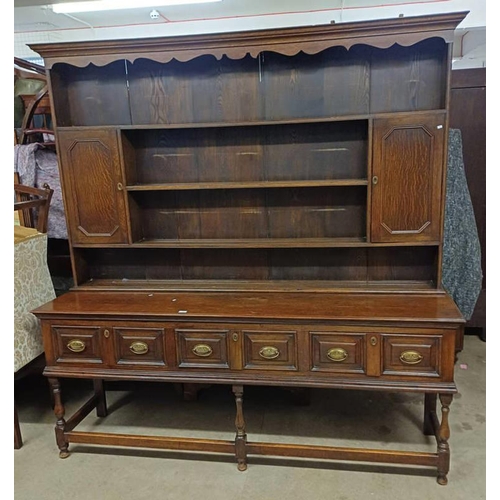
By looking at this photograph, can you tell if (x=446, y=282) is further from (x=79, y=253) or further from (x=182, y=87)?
(x=79, y=253)

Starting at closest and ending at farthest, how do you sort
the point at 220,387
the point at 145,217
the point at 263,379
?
the point at 263,379 → the point at 145,217 → the point at 220,387

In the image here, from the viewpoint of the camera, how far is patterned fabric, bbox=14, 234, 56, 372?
2324mm

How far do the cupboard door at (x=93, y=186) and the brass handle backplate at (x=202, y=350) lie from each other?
2.41 ft

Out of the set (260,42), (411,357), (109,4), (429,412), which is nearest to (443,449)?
(429,412)

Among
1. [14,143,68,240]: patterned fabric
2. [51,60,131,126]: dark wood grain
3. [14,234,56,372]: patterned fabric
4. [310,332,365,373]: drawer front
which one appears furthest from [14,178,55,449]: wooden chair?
[310,332,365,373]: drawer front

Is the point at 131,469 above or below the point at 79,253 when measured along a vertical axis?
below

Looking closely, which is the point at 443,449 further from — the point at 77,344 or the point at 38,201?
the point at 38,201

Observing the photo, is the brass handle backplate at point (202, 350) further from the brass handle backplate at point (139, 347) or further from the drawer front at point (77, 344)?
the drawer front at point (77, 344)

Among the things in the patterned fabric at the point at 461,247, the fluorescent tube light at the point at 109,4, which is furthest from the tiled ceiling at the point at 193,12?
the patterned fabric at the point at 461,247

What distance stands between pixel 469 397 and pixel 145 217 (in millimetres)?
2200

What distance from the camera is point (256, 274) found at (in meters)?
2.43

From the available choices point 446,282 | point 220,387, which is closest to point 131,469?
point 220,387

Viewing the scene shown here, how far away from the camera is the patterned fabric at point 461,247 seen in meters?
2.78

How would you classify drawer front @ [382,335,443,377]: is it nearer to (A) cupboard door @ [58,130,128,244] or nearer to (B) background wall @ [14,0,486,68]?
(A) cupboard door @ [58,130,128,244]
